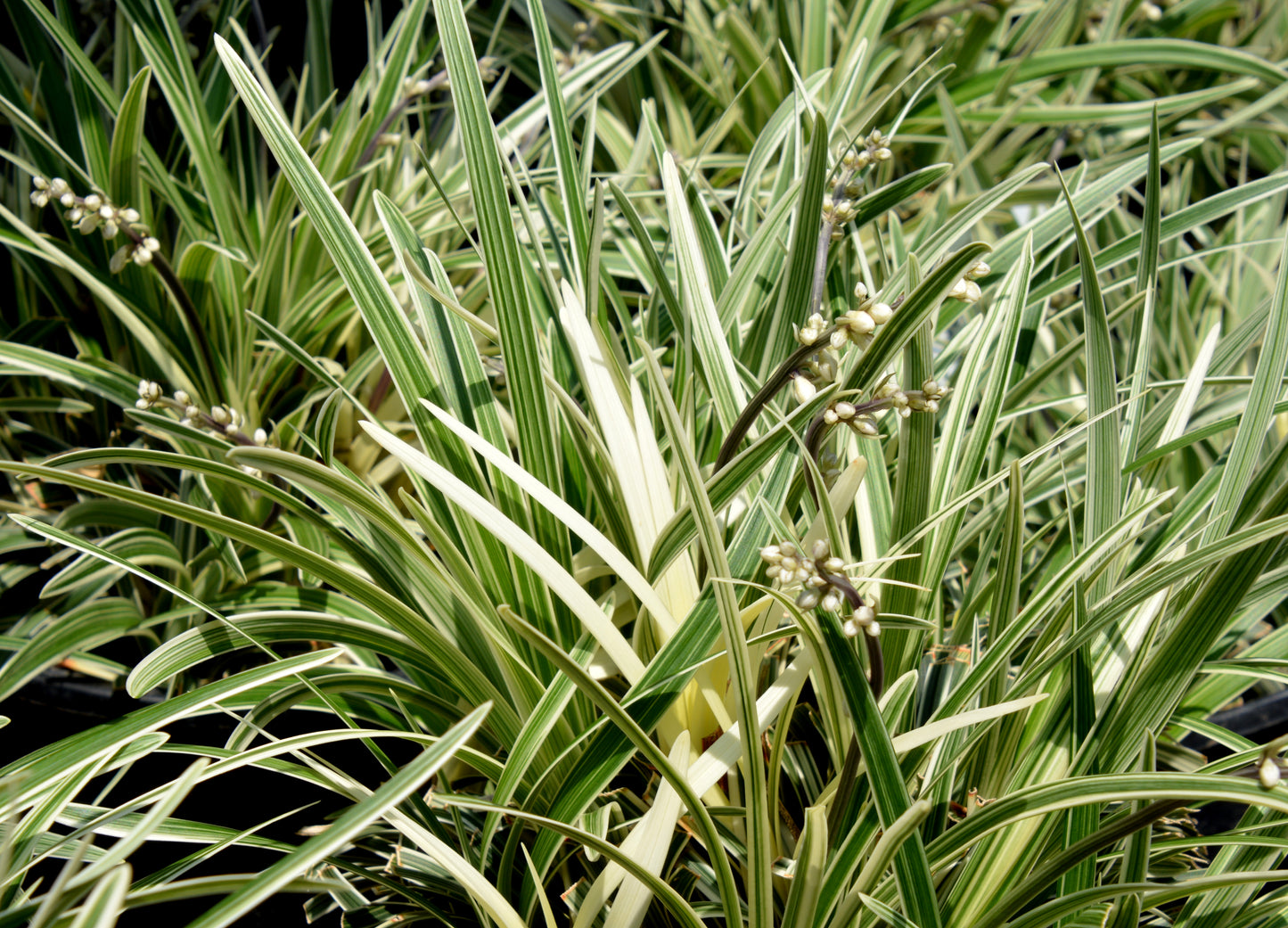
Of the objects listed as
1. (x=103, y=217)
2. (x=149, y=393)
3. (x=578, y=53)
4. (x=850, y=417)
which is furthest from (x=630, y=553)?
(x=578, y=53)

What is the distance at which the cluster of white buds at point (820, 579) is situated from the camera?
15.9 inches

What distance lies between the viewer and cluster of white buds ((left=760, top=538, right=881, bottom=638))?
1.32ft

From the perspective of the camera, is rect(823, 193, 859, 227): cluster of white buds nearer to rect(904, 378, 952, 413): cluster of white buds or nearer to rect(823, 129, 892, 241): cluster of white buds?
rect(823, 129, 892, 241): cluster of white buds

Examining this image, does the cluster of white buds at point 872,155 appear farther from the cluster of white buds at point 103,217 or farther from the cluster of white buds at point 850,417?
the cluster of white buds at point 103,217

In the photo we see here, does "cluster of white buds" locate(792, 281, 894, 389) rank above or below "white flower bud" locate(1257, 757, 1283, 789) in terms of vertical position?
above

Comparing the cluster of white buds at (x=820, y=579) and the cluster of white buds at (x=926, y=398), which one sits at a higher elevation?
the cluster of white buds at (x=926, y=398)

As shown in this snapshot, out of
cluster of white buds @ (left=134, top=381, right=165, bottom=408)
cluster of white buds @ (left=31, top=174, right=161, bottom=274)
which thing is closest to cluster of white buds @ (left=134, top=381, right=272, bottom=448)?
cluster of white buds @ (left=134, top=381, right=165, bottom=408)

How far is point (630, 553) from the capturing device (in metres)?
0.63

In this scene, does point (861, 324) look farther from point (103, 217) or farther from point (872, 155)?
point (103, 217)

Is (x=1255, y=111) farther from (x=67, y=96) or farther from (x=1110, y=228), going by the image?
(x=67, y=96)

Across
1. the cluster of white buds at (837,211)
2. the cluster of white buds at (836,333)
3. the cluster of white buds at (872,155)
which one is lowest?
the cluster of white buds at (836,333)

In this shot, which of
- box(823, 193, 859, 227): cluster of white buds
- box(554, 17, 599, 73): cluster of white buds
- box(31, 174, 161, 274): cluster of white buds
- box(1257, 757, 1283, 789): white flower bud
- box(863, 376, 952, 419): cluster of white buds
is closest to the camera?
box(1257, 757, 1283, 789): white flower bud

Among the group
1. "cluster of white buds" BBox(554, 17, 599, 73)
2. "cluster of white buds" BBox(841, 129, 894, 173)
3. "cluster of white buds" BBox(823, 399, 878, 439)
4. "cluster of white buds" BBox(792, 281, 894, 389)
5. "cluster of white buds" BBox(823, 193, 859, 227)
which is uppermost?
"cluster of white buds" BBox(554, 17, 599, 73)

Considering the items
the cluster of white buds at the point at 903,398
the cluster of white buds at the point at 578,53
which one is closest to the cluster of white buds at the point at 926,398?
the cluster of white buds at the point at 903,398
